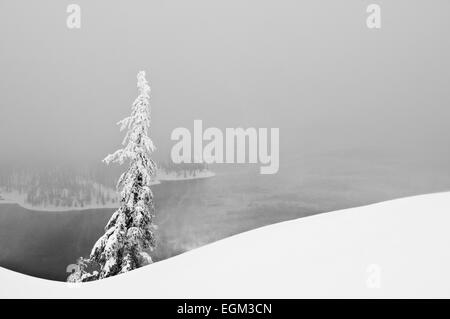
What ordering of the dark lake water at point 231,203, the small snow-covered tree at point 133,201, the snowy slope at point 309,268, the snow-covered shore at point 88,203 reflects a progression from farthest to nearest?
the snow-covered shore at point 88,203 → the dark lake water at point 231,203 → the small snow-covered tree at point 133,201 → the snowy slope at point 309,268

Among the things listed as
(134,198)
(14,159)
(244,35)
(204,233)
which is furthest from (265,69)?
(134,198)

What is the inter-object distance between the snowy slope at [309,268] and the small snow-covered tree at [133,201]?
20.4 ft

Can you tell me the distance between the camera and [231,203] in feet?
340

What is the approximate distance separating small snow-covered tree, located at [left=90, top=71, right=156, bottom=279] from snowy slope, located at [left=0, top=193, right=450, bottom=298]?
6.23 meters

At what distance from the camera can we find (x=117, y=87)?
179 meters

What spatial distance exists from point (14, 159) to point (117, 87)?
61036 mm

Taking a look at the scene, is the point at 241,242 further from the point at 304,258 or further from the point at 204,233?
the point at 204,233

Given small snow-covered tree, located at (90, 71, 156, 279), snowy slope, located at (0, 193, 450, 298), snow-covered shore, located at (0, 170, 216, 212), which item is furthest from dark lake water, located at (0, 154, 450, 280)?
snowy slope, located at (0, 193, 450, 298)

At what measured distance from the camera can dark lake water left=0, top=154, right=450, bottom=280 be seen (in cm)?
9162

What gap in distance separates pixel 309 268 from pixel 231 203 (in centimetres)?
9694

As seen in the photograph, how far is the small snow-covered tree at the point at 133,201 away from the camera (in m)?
14.5

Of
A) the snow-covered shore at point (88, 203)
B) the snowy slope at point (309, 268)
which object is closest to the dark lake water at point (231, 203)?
the snow-covered shore at point (88, 203)

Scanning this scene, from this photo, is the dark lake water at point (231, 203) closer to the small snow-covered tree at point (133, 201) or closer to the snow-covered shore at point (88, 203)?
the snow-covered shore at point (88, 203)

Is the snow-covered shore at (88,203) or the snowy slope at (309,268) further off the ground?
the snow-covered shore at (88,203)
